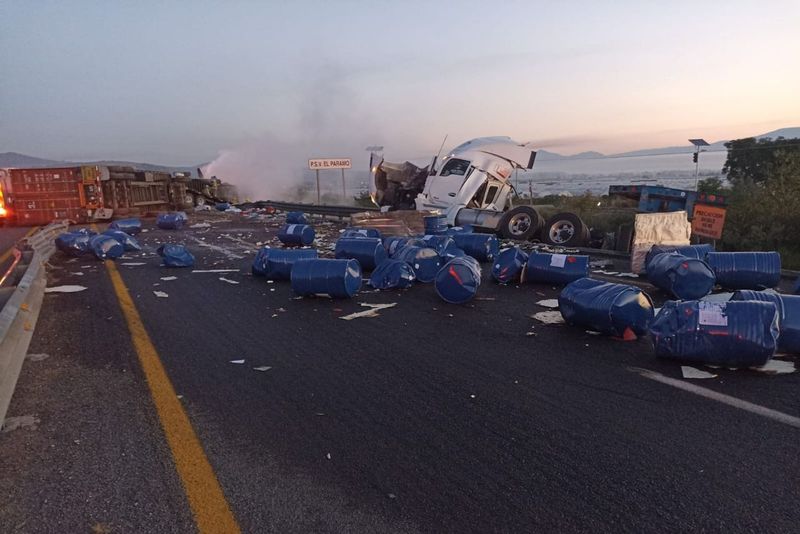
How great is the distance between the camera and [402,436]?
10.8 ft

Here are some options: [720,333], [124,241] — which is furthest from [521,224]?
[124,241]

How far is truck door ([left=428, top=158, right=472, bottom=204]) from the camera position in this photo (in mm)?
16094

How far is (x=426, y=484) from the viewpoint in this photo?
2768mm

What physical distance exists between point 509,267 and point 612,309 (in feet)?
9.69

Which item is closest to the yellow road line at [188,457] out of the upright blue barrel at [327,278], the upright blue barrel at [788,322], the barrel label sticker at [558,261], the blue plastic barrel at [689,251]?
the upright blue barrel at [327,278]

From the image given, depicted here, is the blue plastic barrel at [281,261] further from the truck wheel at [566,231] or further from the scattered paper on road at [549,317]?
the truck wheel at [566,231]

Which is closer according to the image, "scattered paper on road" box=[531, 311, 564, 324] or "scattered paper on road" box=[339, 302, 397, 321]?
"scattered paper on road" box=[531, 311, 564, 324]

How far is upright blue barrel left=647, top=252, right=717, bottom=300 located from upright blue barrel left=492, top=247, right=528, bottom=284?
2.07m

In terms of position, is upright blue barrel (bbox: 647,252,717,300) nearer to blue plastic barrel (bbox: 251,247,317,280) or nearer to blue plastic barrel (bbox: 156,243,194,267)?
blue plastic barrel (bbox: 251,247,317,280)

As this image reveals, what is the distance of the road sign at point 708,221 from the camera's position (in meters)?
9.91

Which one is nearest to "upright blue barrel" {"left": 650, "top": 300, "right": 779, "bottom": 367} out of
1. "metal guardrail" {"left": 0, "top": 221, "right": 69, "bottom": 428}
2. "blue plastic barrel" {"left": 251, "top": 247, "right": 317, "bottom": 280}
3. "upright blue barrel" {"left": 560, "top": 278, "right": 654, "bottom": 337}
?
"upright blue barrel" {"left": 560, "top": 278, "right": 654, "bottom": 337}

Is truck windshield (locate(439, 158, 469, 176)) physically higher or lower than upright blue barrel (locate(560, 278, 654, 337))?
higher

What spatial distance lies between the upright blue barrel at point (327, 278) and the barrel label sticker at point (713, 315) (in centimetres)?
441

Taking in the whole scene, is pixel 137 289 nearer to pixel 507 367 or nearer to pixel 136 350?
pixel 136 350
